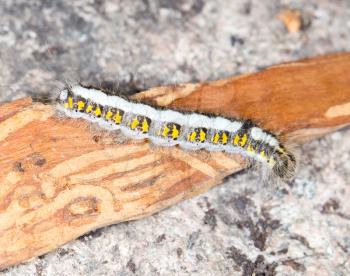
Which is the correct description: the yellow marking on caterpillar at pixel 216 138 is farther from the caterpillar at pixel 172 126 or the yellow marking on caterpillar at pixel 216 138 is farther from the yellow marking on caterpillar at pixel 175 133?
the yellow marking on caterpillar at pixel 175 133

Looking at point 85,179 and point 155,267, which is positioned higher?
point 85,179

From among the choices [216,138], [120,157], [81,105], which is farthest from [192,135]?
[81,105]

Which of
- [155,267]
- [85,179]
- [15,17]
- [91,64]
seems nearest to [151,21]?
[91,64]

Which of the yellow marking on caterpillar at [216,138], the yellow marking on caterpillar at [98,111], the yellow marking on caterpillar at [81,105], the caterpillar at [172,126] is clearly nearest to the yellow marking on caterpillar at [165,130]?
the caterpillar at [172,126]

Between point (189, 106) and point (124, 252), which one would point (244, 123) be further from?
point (124, 252)

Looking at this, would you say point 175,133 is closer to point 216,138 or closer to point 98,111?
point 216,138
